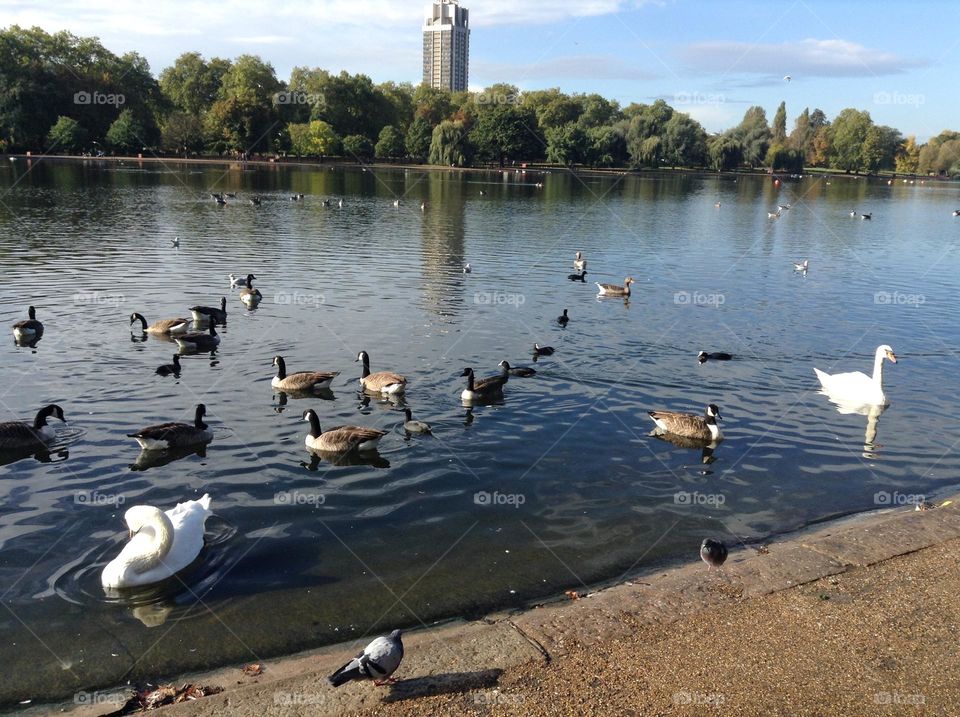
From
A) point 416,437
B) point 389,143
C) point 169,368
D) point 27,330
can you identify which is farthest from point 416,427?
point 389,143

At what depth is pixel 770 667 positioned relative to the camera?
271 inches

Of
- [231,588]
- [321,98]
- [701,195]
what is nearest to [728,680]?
[231,588]

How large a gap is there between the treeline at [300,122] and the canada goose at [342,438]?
357ft

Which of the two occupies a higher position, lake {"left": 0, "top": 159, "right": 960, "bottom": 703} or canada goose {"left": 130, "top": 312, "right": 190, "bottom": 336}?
canada goose {"left": 130, "top": 312, "right": 190, "bottom": 336}

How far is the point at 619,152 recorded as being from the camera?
13700 centimetres

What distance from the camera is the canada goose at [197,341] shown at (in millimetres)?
18797

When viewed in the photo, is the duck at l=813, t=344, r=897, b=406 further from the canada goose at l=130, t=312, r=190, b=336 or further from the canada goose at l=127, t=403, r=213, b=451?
the canada goose at l=130, t=312, r=190, b=336

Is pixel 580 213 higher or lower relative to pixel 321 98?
lower

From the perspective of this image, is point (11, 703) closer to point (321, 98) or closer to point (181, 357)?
point (181, 357)

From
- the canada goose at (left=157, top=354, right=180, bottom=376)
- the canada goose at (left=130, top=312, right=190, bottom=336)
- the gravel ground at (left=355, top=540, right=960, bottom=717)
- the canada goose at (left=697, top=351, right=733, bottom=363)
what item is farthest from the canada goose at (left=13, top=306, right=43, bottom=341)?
the canada goose at (left=697, top=351, right=733, bottom=363)

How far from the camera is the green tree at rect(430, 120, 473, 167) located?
120 metres

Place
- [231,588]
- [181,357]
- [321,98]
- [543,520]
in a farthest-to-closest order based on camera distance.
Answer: [321,98], [181,357], [543,520], [231,588]

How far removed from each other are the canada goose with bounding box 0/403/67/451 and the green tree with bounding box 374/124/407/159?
Answer: 127m

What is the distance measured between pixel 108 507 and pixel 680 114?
145833 mm
